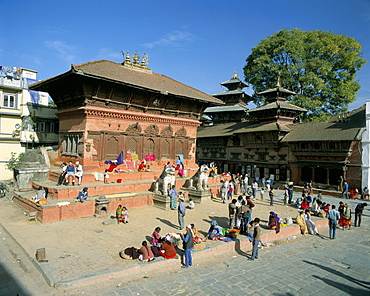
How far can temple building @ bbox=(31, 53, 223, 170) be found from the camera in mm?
18422

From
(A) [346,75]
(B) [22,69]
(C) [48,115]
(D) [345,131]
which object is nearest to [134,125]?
(C) [48,115]

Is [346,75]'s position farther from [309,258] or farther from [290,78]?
[309,258]

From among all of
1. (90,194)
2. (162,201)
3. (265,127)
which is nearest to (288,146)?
(265,127)

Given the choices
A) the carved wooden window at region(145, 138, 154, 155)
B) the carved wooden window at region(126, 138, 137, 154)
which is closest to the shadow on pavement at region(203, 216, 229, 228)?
the carved wooden window at region(126, 138, 137, 154)

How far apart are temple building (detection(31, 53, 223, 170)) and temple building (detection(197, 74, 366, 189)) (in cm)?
1064

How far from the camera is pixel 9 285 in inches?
292

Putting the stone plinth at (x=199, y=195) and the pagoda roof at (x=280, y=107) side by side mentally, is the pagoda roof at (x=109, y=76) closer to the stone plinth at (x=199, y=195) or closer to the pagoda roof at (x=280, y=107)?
the stone plinth at (x=199, y=195)

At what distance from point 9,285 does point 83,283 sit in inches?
82.7

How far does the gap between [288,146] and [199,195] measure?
611 inches

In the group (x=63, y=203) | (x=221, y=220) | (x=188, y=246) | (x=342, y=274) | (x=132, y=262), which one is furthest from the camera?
(x=221, y=220)

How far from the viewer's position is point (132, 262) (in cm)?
872

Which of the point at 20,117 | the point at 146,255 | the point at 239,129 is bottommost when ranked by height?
the point at 146,255

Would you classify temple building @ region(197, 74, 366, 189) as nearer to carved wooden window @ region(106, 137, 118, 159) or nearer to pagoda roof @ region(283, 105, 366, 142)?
pagoda roof @ region(283, 105, 366, 142)

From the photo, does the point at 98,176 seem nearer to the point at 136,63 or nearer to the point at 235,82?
the point at 136,63
